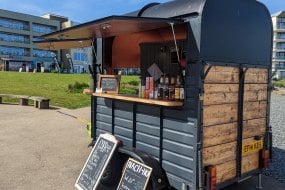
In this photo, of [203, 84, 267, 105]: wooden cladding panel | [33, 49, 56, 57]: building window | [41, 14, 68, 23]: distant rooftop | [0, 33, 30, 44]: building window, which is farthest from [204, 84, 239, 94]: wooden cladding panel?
[41, 14, 68, 23]: distant rooftop

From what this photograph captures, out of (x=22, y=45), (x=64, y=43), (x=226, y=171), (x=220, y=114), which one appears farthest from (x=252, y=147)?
(x=22, y=45)

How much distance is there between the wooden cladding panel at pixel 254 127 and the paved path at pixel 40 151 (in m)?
2.94

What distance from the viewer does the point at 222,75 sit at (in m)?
4.41

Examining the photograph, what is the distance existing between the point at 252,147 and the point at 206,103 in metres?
1.38

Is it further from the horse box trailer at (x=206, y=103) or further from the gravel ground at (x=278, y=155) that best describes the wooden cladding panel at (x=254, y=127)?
the gravel ground at (x=278, y=155)

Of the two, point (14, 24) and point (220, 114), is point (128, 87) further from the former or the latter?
point (14, 24)

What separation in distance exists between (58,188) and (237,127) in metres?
2.99

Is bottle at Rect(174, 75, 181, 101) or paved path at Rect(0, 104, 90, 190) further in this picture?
paved path at Rect(0, 104, 90, 190)

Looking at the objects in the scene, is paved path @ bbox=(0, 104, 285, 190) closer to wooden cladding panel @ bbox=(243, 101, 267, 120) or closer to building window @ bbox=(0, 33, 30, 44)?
wooden cladding panel @ bbox=(243, 101, 267, 120)

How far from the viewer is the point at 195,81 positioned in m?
4.16

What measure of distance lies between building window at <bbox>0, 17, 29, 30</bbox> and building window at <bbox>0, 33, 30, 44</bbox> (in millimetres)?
2182

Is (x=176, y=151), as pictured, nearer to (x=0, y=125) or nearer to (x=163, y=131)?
(x=163, y=131)

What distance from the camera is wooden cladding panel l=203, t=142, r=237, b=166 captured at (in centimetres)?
428

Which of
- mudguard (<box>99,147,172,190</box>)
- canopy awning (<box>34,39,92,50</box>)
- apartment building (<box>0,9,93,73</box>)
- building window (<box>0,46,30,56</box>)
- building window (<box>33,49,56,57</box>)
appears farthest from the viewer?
building window (<box>33,49,56,57</box>)
